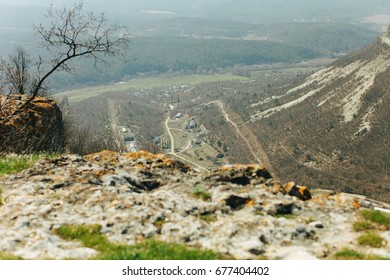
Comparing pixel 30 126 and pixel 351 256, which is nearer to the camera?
pixel 351 256

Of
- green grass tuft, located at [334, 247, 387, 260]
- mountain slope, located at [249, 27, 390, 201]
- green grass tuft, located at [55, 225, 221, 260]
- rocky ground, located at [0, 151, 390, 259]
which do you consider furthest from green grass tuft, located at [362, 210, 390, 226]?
mountain slope, located at [249, 27, 390, 201]

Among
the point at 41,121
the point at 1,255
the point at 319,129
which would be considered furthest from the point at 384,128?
the point at 1,255

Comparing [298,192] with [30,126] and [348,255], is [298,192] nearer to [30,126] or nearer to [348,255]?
[348,255]

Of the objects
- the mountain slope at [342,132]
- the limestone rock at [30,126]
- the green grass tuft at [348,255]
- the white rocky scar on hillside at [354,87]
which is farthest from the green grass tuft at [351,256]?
the white rocky scar on hillside at [354,87]

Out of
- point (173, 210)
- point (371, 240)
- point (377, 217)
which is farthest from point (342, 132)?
point (173, 210)

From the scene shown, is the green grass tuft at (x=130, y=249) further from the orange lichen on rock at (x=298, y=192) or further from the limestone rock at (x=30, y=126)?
the limestone rock at (x=30, y=126)

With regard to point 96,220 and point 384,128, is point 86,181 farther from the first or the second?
point 384,128
